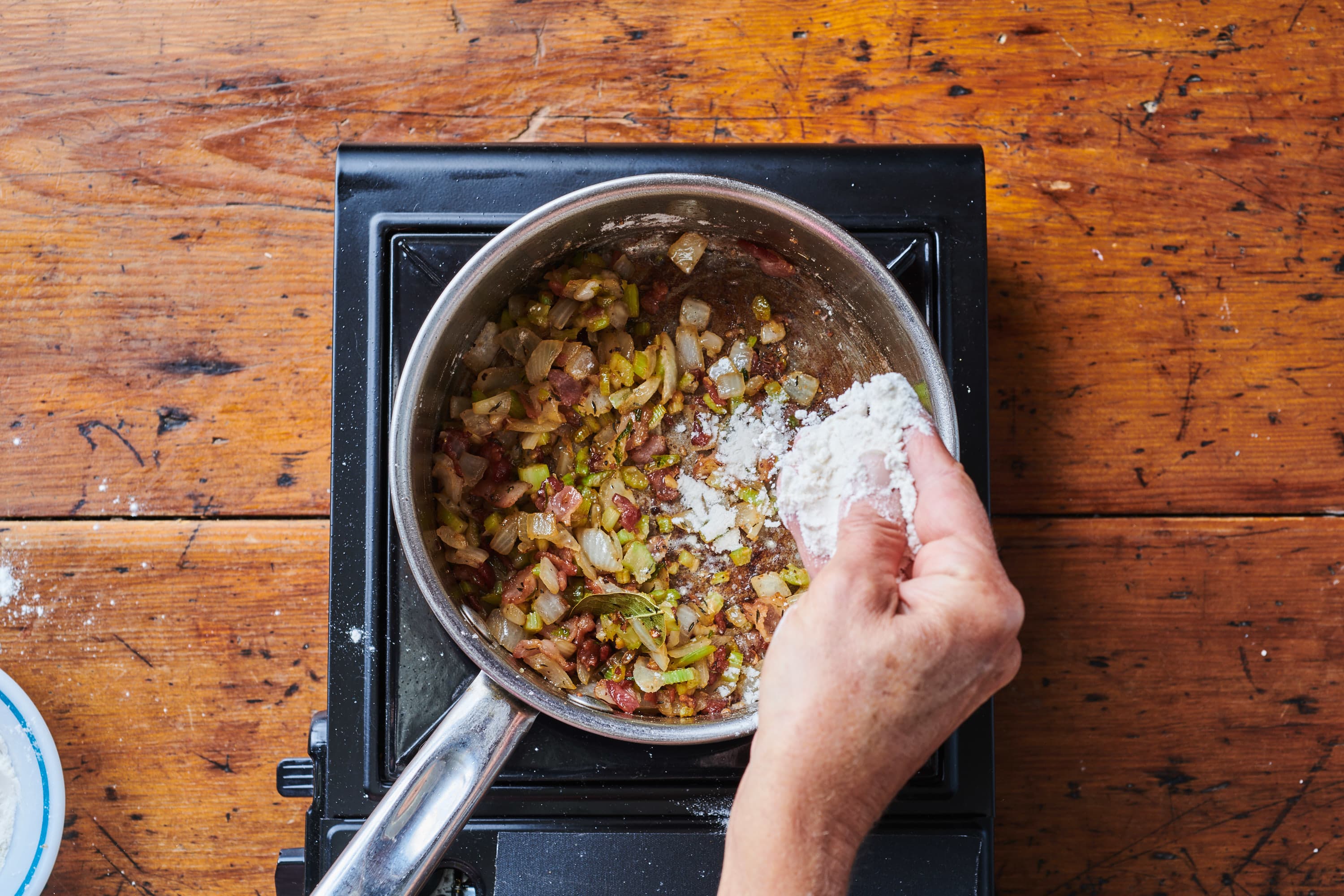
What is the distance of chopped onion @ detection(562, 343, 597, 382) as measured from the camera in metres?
0.71

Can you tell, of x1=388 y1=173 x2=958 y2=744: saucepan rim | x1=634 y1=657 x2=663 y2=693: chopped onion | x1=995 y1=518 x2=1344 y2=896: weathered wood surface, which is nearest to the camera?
x1=388 y1=173 x2=958 y2=744: saucepan rim

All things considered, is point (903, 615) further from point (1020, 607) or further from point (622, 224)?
point (622, 224)

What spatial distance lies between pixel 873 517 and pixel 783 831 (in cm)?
18

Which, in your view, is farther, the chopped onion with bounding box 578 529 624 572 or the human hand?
the chopped onion with bounding box 578 529 624 572

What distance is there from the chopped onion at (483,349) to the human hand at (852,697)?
0.34m

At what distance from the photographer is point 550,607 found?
0.69 meters

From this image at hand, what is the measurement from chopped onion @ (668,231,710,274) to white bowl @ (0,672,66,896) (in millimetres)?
665

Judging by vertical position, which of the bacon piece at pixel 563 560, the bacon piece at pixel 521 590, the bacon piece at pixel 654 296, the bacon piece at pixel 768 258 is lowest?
the bacon piece at pixel 521 590

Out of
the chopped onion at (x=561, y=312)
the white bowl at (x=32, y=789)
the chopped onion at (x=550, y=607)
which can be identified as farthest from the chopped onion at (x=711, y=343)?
the white bowl at (x=32, y=789)

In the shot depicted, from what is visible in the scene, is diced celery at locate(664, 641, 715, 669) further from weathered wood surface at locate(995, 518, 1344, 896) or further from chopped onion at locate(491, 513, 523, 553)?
weathered wood surface at locate(995, 518, 1344, 896)

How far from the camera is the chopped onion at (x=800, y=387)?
0.72 metres

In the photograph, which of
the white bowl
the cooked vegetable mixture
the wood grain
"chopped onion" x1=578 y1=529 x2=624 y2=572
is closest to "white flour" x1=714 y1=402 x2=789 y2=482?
the cooked vegetable mixture

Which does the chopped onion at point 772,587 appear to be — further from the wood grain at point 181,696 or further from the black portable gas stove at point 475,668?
the wood grain at point 181,696

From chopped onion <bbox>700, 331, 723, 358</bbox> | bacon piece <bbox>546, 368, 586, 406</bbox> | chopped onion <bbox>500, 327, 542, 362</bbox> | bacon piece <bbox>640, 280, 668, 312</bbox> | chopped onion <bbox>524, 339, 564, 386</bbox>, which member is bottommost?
bacon piece <bbox>546, 368, 586, 406</bbox>
